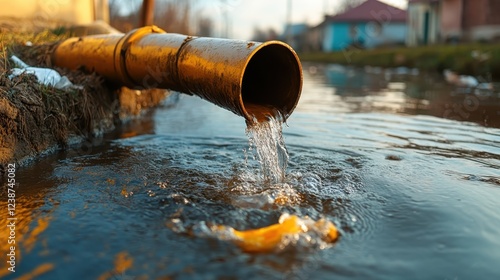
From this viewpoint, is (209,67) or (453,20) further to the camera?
(453,20)

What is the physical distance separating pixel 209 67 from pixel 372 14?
157 feet

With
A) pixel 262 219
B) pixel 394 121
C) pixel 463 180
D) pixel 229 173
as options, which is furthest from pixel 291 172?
pixel 394 121

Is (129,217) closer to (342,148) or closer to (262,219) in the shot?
(262,219)

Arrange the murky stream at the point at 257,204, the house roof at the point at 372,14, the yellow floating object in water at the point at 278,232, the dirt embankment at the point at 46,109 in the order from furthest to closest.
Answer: the house roof at the point at 372,14 < the dirt embankment at the point at 46,109 < the yellow floating object in water at the point at 278,232 < the murky stream at the point at 257,204

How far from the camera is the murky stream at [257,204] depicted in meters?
2.42

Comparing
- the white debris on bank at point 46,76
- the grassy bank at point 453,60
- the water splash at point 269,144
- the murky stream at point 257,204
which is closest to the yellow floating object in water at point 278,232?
the murky stream at point 257,204

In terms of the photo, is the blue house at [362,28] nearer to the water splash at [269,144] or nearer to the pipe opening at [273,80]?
the pipe opening at [273,80]

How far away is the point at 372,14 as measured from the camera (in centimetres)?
4844

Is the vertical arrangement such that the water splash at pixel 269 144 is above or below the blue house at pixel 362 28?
below

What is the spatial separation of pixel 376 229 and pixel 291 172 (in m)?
1.23

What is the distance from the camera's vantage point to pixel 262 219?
2.97 metres

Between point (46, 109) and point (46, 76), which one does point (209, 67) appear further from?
point (46, 76)

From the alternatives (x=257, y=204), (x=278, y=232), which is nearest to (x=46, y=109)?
(x=257, y=204)

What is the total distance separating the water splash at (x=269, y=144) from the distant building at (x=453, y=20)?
21.1 meters
